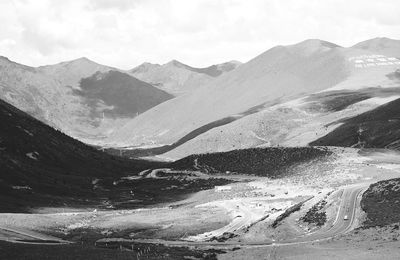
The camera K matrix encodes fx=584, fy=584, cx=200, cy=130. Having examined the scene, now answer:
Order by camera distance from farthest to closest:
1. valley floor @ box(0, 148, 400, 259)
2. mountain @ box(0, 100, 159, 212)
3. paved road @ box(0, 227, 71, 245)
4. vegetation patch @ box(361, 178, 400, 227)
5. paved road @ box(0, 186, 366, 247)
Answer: mountain @ box(0, 100, 159, 212) → vegetation patch @ box(361, 178, 400, 227) → paved road @ box(0, 186, 366, 247) → paved road @ box(0, 227, 71, 245) → valley floor @ box(0, 148, 400, 259)

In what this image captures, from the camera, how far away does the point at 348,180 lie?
136125mm

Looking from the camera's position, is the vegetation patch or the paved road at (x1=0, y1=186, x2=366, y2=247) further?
the vegetation patch

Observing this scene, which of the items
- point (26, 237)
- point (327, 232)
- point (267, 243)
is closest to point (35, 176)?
point (26, 237)

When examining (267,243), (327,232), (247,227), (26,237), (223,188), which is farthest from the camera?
(223,188)

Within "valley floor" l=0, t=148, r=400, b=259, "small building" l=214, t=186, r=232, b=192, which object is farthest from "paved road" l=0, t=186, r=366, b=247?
"small building" l=214, t=186, r=232, b=192

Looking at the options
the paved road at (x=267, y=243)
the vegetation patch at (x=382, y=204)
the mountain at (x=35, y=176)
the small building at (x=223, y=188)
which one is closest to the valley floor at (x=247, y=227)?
the paved road at (x=267, y=243)

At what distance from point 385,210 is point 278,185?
2386 inches

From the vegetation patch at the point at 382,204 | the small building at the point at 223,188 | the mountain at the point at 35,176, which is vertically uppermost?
the mountain at the point at 35,176

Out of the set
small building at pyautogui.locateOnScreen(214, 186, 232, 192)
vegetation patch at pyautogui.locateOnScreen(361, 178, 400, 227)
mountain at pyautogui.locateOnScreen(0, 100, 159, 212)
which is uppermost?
mountain at pyautogui.locateOnScreen(0, 100, 159, 212)

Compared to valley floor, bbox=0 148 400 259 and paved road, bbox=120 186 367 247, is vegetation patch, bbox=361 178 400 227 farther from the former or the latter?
paved road, bbox=120 186 367 247

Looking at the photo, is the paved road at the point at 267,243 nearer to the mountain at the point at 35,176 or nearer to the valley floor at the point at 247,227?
the valley floor at the point at 247,227

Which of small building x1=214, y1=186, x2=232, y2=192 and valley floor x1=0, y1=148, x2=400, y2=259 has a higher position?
small building x1=214, y1=186, x2=232, y2=192

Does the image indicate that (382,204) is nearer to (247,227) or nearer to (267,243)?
(247,227)

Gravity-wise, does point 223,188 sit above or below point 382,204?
above
